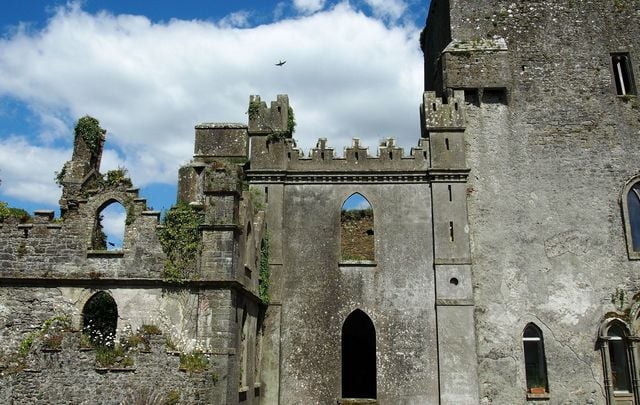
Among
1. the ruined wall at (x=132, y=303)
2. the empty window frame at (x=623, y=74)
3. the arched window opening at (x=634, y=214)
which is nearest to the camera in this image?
the ruined wall at (x=132, y=303)

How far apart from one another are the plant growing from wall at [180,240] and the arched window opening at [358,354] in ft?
29.5

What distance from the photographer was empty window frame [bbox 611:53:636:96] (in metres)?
19.1

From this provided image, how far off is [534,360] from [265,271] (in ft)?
28.2

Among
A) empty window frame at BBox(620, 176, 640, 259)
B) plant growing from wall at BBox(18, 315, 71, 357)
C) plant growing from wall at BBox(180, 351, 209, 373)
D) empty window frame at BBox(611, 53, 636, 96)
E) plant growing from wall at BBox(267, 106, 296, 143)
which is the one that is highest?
empty window frame at BBox(611, 53, 636, 96)

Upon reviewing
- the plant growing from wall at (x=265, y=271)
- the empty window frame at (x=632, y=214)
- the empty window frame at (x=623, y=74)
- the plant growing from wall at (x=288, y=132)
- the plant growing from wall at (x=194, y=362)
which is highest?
the empty window frame at (x=623, y=74)

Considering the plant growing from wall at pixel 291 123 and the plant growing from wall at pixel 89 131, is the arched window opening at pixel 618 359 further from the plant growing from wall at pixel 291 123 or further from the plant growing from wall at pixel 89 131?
the plant growing from wall at pixel 89 131

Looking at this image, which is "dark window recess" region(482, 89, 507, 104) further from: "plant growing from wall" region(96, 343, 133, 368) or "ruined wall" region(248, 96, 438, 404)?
"plant growing from wall" region(96, 343, 133, 368)

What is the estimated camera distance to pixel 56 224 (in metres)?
14.5

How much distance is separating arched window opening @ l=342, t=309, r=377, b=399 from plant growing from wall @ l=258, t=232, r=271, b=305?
5218 millimetres

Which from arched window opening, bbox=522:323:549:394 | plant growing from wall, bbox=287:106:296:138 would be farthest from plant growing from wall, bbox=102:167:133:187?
arched window opening, bbox=522:323:549:394

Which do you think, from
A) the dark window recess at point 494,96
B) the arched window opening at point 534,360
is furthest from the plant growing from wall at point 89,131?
the arched window opening at point 534,360

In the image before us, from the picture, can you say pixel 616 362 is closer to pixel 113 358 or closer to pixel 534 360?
pixel 534 360

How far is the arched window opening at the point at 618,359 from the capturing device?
16281 mm

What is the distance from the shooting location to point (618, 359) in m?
16.5
